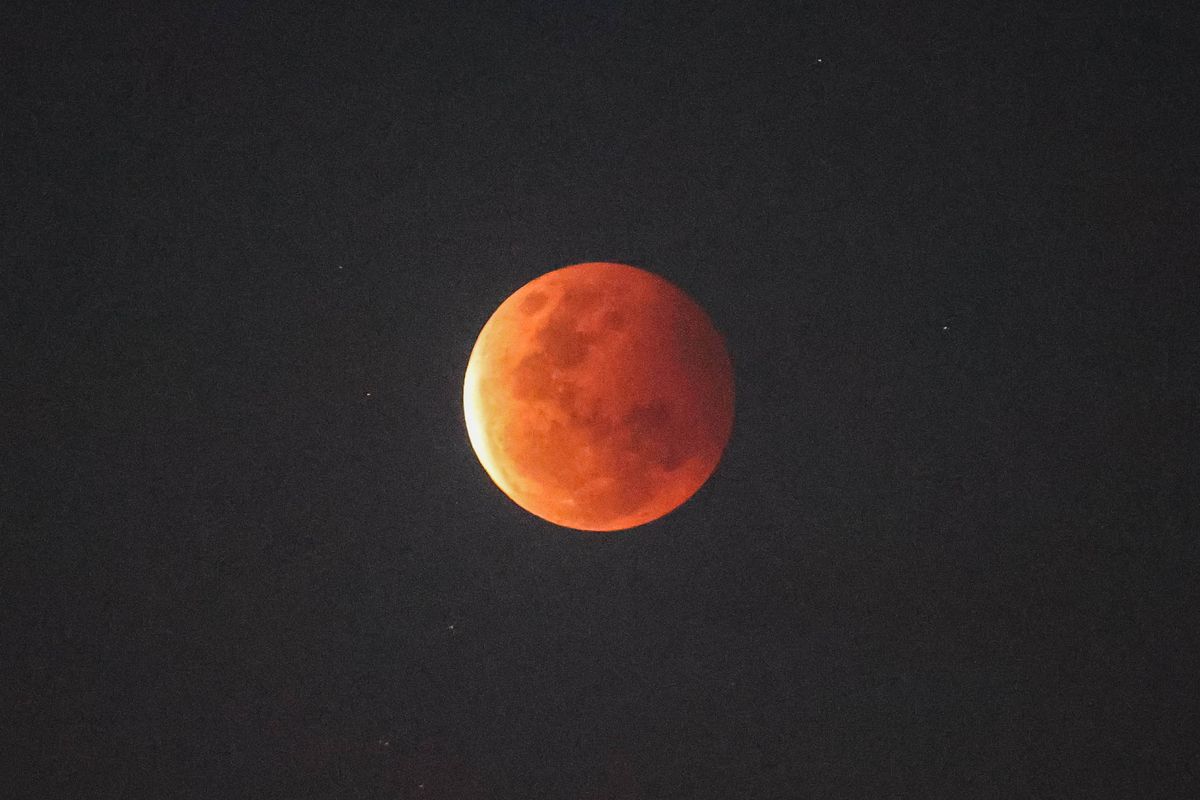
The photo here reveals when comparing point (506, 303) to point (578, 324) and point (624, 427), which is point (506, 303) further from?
point (624, 427)

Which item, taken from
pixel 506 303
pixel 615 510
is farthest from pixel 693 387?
pixel 506 303

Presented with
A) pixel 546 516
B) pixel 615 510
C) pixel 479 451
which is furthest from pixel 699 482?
pixel 479 451

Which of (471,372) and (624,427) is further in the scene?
(471,372)

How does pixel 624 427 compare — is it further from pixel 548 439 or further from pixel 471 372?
pixel 471 372

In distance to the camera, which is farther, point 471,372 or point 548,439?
point 471,372

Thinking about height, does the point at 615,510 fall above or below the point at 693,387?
below

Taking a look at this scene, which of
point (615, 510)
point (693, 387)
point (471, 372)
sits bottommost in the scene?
point (615, 510)
